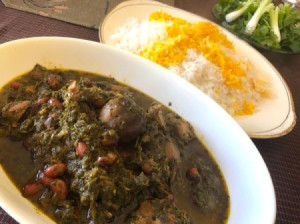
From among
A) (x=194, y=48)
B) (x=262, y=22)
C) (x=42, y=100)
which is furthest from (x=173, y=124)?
(x=262, y=22)

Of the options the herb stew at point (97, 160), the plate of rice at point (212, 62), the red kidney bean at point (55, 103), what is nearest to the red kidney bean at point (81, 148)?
the herb stew at point (97, 160)

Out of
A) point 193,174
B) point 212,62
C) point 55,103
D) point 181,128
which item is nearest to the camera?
point 55,103

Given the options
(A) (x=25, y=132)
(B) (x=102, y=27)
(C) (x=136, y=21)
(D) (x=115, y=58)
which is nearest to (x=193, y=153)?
(D) (x=115, y=58)

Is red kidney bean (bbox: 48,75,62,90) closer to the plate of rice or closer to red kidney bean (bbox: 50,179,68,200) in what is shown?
red kidney bean (bbox: 50,179,68,200)

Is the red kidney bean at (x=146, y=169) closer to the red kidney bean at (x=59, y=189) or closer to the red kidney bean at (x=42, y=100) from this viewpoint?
the red kidney bean at (x=59, y=189)

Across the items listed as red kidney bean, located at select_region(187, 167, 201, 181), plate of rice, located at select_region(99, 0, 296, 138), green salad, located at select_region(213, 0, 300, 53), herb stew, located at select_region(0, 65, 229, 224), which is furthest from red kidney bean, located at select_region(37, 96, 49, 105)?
green salad, located at select_region(213, 0, 300, 53)

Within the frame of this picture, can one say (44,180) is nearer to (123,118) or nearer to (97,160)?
(97,160)
